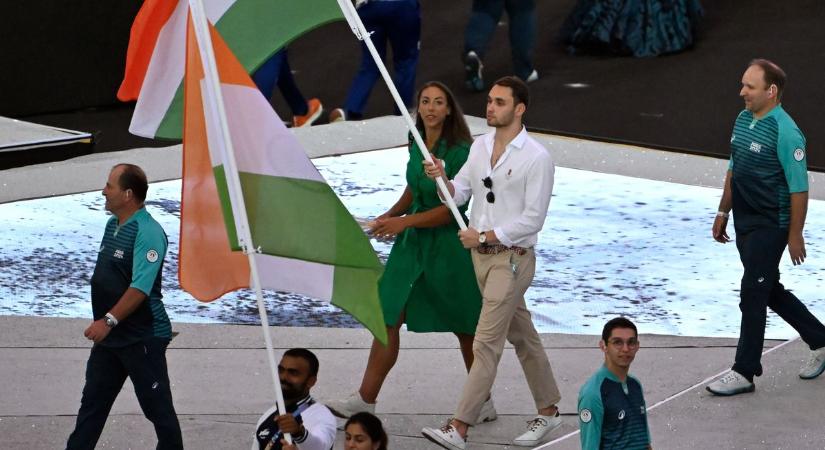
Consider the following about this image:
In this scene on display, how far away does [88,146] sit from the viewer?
1333cm

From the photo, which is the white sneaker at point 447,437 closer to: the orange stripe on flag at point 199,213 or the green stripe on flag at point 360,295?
the green stripe on flag at point 360,295

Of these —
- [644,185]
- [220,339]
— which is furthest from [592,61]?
[220,339]

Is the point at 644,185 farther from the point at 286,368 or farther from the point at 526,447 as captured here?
the point at 286,368

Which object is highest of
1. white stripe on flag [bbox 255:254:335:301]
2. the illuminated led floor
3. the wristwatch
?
white stripe on flag [bbox 255:254:335:301]

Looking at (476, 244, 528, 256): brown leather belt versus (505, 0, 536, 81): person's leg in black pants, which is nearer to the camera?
(476, 244, 528, 256): brown leather belt

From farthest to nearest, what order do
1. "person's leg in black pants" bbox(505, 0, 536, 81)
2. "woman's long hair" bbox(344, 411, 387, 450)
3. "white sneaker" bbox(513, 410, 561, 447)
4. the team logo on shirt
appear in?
1. "person's leg in black pants" bbox(505, 0, 536, 81)
2. the team logo on shirt
3. "white sneaker" bbox(513, 410, 561, 447)
4. "woman's long hair" bbox(344, 411, 387, 450)

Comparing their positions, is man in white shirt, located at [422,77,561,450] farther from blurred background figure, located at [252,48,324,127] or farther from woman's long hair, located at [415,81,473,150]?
blurred background figure, located at [252,48,324,127]

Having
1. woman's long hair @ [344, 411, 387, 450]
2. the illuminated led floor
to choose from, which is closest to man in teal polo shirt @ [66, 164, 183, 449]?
woman's long hair @ [344, 411, 387, 450]

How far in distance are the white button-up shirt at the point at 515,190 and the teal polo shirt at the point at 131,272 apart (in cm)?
143

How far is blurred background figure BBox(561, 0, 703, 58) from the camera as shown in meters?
15.7

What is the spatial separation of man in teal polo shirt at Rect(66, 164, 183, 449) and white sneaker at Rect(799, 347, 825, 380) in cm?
309

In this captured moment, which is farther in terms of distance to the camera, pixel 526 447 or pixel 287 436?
pixel 526 447

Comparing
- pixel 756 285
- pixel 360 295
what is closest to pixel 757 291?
pixel 756 285

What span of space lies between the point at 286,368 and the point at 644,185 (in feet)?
21.5
